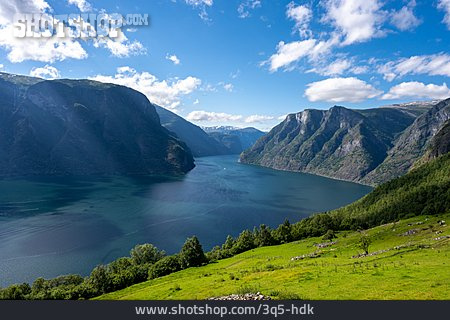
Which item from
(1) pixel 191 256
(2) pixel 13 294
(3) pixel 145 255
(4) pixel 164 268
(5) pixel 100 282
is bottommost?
(3) pixel 145 255

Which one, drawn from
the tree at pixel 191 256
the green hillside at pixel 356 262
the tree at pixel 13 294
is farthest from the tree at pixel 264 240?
the tree at pixel 13 294

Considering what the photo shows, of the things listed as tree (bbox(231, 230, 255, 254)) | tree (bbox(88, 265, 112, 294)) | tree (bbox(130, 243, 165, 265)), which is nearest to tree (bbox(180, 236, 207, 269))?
tree (bbox(231, 230, 255, 254))

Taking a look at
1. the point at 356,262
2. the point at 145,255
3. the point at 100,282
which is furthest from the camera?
→ the point at 145,255

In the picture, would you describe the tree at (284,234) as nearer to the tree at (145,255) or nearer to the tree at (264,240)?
the tree at (264,240)

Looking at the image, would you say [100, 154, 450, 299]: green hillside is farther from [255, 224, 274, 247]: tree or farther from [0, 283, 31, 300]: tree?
[0, 283, 31, 300]: tree

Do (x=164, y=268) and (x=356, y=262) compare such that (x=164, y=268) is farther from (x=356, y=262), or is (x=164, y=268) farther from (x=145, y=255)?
(x=356, y=262)

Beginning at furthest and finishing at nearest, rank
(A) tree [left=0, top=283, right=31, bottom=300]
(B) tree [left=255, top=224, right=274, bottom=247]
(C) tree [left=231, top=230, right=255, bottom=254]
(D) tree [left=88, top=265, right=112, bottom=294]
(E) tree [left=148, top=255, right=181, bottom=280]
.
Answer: (B) tree [left=255, top=224, right=274, bottom=247], (C) tree [left=231, top=230, right=255, bottom=254], (E) tree [left=148, top=255, right=181, bottom=280], (D) tree [left=88, top=265, right=112, bottom=294], (A) tree [left=0, top=283, right=31, bottom=300]

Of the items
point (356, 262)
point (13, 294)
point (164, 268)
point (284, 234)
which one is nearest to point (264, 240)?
point (284, 234)
